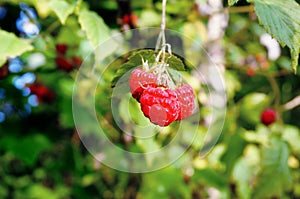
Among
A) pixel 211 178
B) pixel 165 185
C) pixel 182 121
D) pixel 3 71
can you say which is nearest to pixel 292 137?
pixel 211 178

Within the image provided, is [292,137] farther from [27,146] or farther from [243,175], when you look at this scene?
[27,146]

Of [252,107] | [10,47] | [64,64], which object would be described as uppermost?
[64,64]

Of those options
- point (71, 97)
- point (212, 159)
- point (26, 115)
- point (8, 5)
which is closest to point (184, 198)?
point (212, 159)

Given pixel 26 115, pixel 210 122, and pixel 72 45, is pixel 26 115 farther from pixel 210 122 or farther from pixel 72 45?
pixel 210 122

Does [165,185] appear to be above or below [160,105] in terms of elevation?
above

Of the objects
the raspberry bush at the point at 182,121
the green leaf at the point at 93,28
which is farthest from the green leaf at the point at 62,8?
the raspberry bush at the point at 182,121

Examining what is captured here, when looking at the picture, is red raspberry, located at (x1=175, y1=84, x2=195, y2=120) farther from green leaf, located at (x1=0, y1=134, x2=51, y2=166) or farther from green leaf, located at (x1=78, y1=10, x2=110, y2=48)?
green leaf, located at (x1=0, y1=134, x2=51, y2=166)

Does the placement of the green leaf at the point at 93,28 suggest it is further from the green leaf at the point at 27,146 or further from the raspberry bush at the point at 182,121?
the green leaf at the point at 27,146
